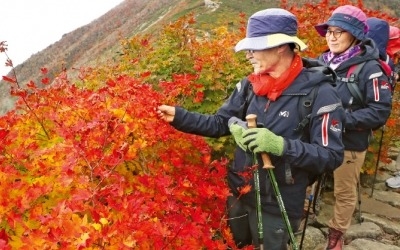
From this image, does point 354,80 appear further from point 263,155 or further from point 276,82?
point 263,155

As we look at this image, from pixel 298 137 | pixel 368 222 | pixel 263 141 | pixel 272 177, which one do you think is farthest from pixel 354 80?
pixel 368 222

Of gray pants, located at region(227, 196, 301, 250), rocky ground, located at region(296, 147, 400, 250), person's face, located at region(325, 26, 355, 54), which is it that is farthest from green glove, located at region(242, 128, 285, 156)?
rocky ground, located at region(296, 147, 400, 250)

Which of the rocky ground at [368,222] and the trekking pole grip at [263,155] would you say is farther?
the rocky ground at [368,222]

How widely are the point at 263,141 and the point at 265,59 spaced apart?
0.65m

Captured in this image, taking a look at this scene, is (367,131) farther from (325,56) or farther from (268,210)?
(268,210)

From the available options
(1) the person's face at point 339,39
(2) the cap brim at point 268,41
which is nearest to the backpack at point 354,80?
(1) the person's face at point 339,39

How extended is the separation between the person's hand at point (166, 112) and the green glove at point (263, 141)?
2.67 feet

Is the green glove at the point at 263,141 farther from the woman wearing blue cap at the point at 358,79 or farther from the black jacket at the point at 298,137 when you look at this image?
the woman wearing blue cap at the point at 358,79

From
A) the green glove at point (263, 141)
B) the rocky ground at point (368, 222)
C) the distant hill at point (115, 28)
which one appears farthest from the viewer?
the distant hill at point (115, 28)

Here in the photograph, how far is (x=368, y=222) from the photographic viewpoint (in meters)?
5.57

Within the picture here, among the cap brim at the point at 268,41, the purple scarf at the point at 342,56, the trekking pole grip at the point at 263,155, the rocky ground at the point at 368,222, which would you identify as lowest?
the rocky ground at the point at 368,222

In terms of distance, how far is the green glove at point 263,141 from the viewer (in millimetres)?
2586

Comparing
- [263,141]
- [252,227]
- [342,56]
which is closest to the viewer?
[263,141]

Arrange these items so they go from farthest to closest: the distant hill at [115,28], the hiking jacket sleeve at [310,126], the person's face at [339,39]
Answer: the distant hill at [115,28] < the person's face at [339,39] < the hiking jacket sleeve at [310,126]
